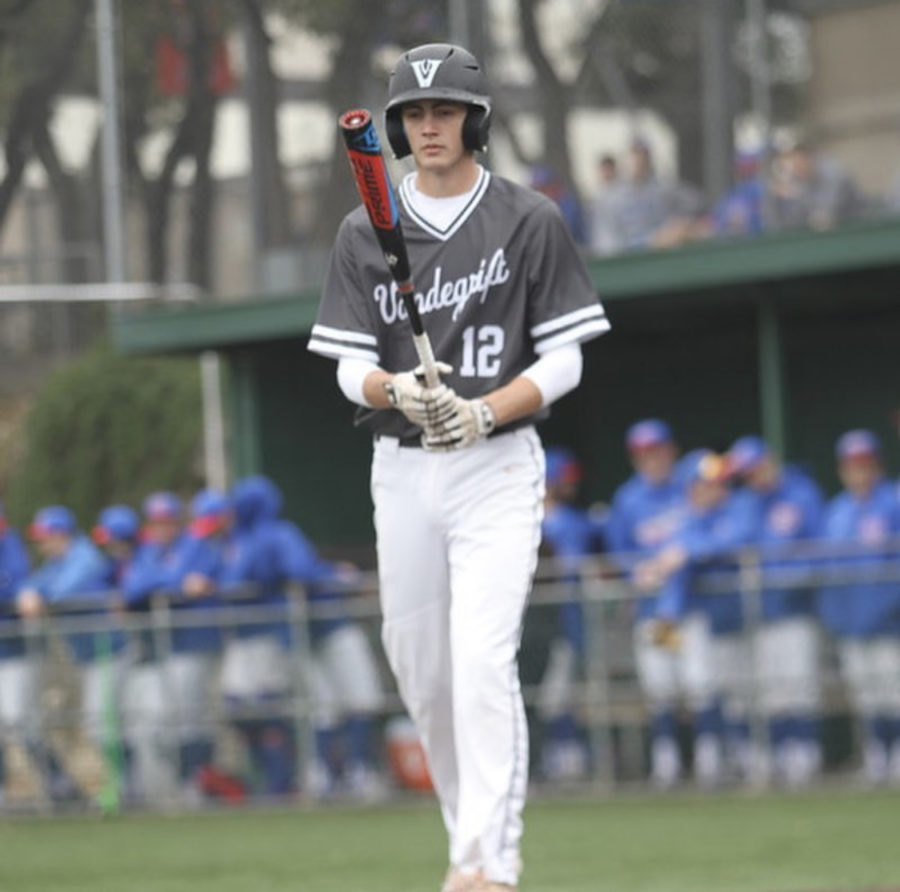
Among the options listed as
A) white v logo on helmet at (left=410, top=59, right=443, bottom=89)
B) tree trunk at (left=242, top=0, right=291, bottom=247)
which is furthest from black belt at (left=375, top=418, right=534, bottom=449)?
tree trunk at (left=242, top=0, right=291, bottom=247)

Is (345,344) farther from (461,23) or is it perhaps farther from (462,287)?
(461,23)

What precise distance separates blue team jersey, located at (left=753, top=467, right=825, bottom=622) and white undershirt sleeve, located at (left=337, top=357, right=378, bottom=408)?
6265 mm

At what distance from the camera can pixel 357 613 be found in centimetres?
1377

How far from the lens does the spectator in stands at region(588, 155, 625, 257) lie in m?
15.7

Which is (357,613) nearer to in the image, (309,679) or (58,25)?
(309,679)

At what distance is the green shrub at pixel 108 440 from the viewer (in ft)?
81.3

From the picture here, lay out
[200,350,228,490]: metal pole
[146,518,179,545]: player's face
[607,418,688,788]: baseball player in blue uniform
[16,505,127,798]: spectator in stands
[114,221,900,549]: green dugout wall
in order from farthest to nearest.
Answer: [200,350,228,490]: metal pole → [146,518,179,545]: player's face → [114,221,900,549]: green dugout wall → [16,505,127,798]: spectator in stands → [607,418,688,788]: baseball player in blue uniform

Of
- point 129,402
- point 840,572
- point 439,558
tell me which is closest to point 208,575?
point 840,572

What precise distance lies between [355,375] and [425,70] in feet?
2.69

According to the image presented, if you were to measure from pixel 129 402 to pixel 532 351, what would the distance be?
61.3ft

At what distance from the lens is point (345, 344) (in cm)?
679

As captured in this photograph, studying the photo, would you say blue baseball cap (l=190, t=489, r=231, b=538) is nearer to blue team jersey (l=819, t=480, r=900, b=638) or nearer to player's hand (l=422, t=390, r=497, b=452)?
blue team jersey (l=819, t=480, r=900, b=638)

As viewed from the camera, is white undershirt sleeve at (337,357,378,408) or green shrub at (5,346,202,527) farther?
green shrub at (5,346,202,527)

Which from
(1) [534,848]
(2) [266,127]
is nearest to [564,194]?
(2) [266,127]
